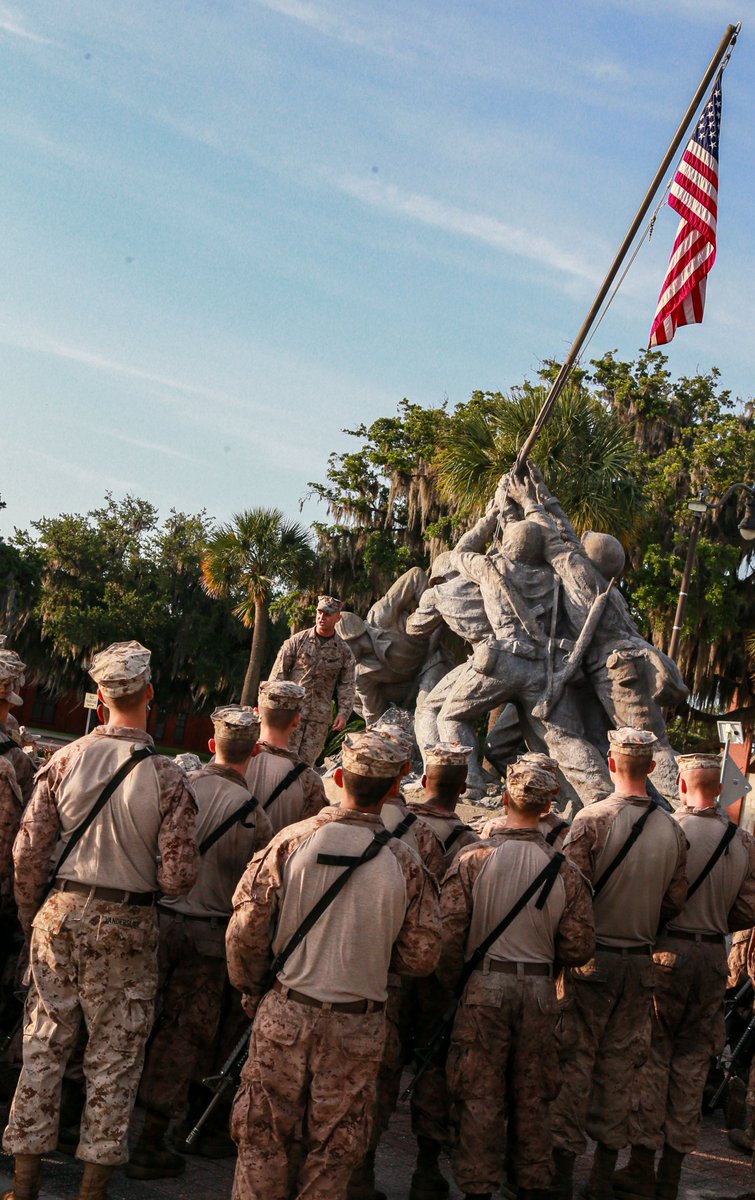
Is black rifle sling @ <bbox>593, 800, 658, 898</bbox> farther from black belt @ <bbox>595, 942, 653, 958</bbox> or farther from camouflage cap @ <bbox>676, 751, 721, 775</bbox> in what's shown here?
camouflage cap @ <bbox>676, 751, 721, 775</bbox>

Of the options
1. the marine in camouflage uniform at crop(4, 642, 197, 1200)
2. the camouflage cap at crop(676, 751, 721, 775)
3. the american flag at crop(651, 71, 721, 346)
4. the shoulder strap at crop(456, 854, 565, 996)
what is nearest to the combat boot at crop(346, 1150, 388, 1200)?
the shoulder strap at crop(456, 854, 565, 996)

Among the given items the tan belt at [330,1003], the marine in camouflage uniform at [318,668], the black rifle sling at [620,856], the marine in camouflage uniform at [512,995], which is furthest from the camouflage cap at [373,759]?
the marine in camouflage uniform at [318,668]

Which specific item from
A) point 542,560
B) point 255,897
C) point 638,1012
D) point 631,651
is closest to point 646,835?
point 638,1012

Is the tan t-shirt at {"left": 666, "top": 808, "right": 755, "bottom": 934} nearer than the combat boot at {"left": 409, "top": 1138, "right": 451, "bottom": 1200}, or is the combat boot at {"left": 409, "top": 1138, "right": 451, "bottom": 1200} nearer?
the combat boot at {"left": 409, "top": 1138, "right": 451, "bottom": 1200}

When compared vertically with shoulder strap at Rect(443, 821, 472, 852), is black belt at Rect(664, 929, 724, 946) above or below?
below

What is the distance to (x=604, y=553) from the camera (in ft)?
40.1

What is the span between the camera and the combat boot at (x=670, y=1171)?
19.8ft

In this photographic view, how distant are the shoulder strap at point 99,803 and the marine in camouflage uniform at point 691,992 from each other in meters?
2.82

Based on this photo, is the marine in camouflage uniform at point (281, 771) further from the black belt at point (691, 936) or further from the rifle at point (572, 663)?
the rifle at point (572, 663)

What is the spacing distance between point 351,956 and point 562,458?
60.2 ft

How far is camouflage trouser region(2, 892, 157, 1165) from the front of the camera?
15.5 feet

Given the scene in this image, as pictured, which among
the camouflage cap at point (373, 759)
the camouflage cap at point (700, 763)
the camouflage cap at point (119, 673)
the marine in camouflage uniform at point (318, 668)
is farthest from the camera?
the marine in camouflage uniform at point (318, 668)

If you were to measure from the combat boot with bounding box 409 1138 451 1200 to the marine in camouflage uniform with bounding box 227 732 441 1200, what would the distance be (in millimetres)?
1245

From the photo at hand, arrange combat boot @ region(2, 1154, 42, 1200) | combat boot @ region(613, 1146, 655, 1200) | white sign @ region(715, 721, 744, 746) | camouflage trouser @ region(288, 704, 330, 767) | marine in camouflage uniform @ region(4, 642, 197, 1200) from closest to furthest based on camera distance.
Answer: combat boot @ region(2, 1154, 42, 1200) → marine in camouflage uniform @ region(4, 642, 197, 1200) → combat boot @ region(613, 1146, 655, 1200) → camouflage trouser @ region(288, 704, 330, 767) → white sign @ region(715, 721, 744, 746)
